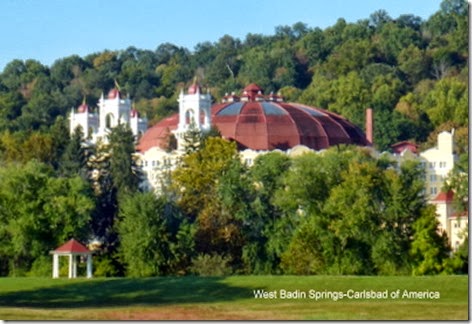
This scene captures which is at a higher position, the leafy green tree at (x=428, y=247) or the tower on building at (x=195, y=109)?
the tower on building at (x=195, y=109)

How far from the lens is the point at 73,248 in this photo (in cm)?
3831

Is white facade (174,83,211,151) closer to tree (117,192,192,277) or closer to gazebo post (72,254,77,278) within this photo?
tree (117,192,192,277)

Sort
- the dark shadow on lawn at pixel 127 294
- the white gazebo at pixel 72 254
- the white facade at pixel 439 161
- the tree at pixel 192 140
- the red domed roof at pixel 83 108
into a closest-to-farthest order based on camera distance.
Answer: the dark shadow on lawn at pixel 127 294 < the white gazebo at pixel 72 254 < the tree at pixel 192 140 < the white facade at pixel 439 161 < the red domed roof at pixel 83 108

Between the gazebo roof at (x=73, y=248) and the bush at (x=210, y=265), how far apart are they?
258cm

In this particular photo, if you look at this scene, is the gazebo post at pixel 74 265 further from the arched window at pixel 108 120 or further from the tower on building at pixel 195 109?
the arched window at pixel 108 120

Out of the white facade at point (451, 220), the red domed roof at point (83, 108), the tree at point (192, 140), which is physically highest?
the red domed roof at point (83, 108)

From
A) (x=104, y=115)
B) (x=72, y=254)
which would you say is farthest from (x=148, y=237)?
(x=104, y=115)

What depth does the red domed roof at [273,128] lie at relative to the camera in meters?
59.1

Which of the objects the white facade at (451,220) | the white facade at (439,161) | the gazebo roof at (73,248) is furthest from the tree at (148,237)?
the white facade at (439,161)

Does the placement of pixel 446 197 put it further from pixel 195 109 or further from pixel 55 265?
pixel 195 109

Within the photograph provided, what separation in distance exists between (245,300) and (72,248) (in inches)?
706

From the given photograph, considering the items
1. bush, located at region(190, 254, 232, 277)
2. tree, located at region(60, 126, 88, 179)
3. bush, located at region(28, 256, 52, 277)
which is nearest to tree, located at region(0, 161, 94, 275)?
bush, located at region(28, 256, 52, 277)

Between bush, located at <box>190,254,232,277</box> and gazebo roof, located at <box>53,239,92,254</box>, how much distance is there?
2.58m

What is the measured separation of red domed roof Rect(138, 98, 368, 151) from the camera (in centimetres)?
5909
